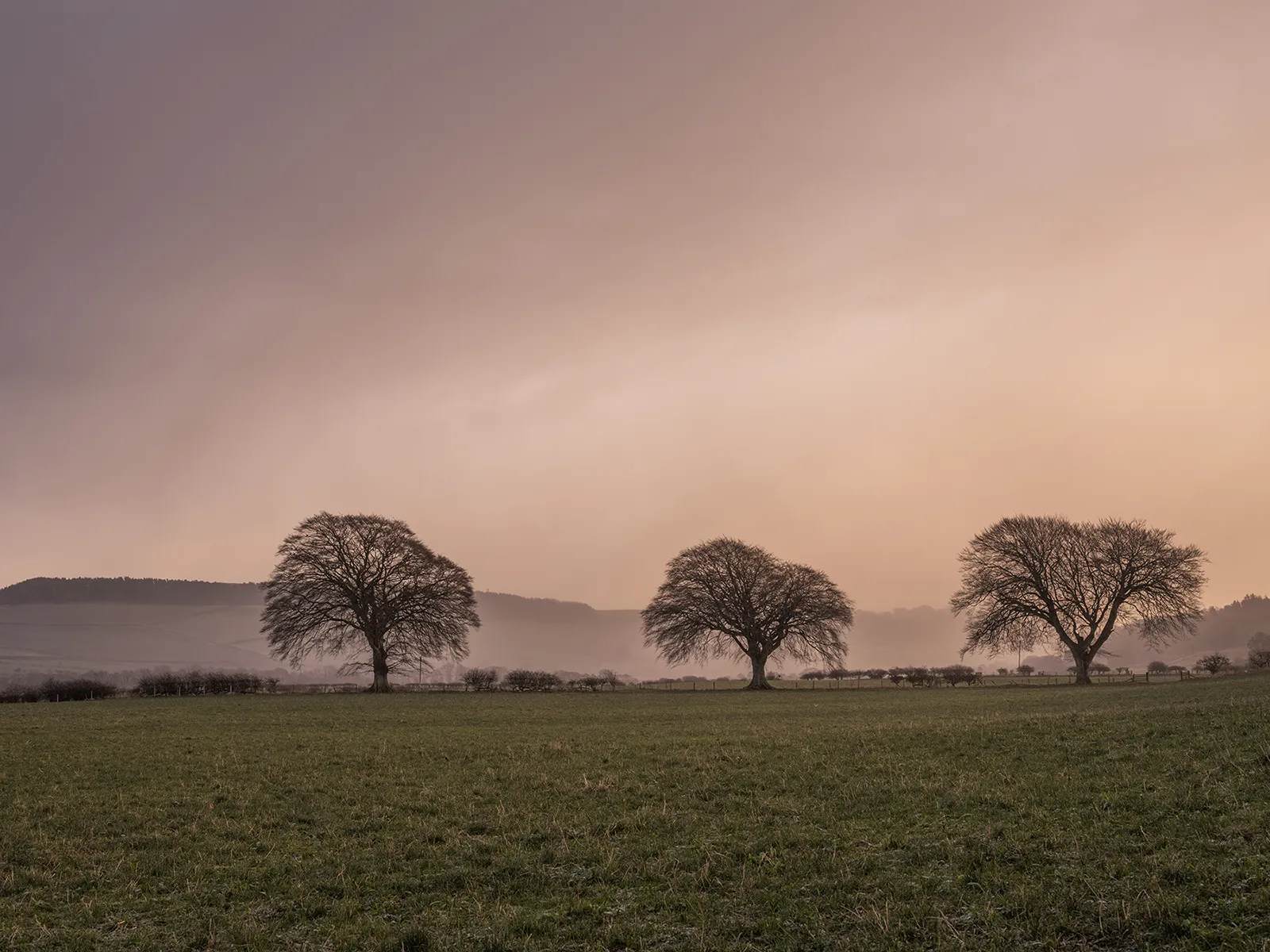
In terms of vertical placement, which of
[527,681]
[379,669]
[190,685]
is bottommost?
[527,681]

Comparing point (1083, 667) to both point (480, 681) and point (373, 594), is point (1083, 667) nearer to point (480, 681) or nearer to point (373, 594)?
point (480, 681)

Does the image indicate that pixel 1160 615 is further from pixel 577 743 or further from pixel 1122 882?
pixel 1122 882

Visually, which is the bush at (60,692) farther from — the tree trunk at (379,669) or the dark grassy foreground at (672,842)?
the dark grassy foreground at (672,842)

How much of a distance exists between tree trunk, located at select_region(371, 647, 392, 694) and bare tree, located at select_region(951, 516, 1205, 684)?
53517mm

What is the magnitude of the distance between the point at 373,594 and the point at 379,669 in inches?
275

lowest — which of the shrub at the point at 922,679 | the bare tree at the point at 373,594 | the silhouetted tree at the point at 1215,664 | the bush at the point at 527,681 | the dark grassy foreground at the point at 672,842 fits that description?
the shrub at the point at 922,679

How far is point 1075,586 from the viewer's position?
68.2m

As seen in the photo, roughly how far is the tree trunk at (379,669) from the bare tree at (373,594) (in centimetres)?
8

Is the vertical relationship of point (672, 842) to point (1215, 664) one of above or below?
above

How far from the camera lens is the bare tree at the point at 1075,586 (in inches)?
2579

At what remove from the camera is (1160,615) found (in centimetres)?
6638

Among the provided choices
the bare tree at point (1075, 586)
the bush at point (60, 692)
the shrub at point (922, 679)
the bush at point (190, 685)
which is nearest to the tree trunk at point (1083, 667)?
the bare tree at point (1075, 586)

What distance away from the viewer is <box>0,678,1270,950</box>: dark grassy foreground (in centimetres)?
933

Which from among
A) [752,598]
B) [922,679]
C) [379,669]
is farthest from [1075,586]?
[379,669]
